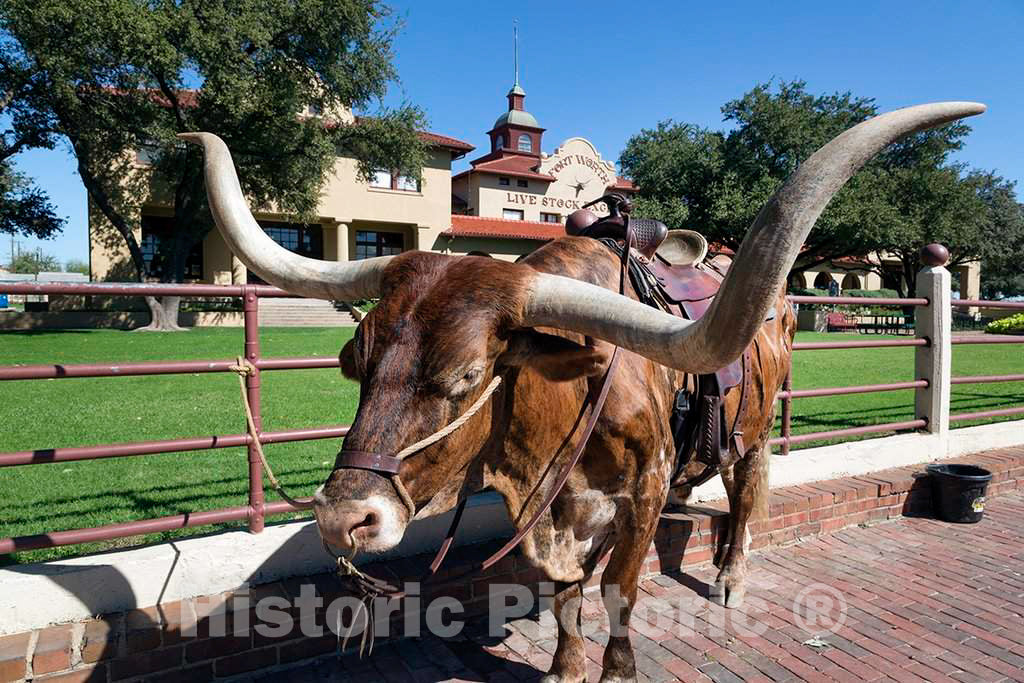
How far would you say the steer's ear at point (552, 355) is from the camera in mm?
1954

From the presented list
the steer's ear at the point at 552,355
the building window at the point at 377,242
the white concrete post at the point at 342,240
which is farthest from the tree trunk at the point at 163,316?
the steer's ear at the point at 552,355

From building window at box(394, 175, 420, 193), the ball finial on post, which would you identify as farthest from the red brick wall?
building window at box(394, 175, 420, 193)

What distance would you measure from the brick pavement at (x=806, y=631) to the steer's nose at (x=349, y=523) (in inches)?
64.8

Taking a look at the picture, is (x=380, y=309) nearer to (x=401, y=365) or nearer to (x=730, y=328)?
(x=401, y=365)

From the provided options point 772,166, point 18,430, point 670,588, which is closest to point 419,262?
point 670,588

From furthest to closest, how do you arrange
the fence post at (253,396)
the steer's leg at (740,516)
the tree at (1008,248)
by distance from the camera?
the tree at (1008,248) < the steer's leg at (740,516) < the fence post at (253,396)

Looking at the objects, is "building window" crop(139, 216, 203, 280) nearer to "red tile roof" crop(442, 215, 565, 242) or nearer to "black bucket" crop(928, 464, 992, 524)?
"red tile roof" crop(442, 215, 565, 242)

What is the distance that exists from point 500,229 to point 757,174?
1507 cm

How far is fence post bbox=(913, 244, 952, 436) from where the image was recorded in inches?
219

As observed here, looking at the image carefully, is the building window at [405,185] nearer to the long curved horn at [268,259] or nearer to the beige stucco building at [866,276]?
the beige stucco building at [866,276]

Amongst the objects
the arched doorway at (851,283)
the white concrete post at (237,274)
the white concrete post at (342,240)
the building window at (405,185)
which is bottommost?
the white concrete post at (237,274)

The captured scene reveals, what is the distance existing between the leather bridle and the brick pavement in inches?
42.8

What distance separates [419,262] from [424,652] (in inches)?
83.5

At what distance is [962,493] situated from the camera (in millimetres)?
4961
